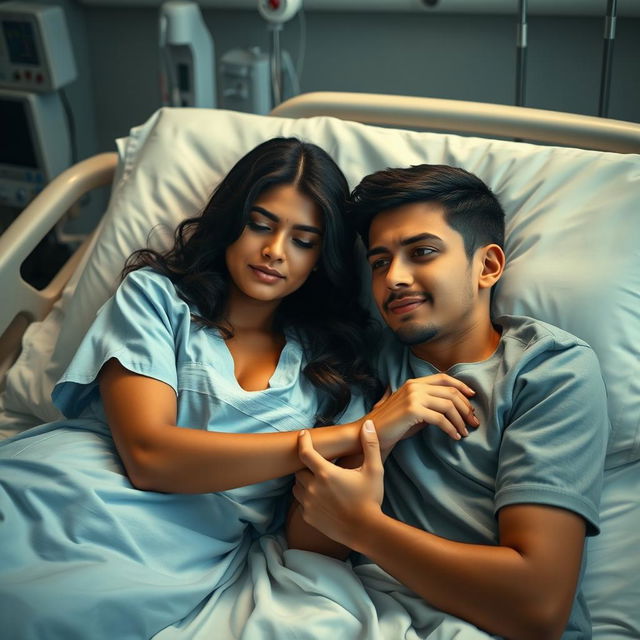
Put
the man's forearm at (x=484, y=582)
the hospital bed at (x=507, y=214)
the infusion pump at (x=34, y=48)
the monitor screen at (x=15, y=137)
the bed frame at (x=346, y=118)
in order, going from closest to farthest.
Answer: the man's forearm at (x=484, y=582), the hospital bed at (x=507, y=214), the bed frame at (x=346, y=118), the infusion pump at (x=34, y=48), the monitor screen at (x=15, y=137)

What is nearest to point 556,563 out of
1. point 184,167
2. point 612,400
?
point 612,400

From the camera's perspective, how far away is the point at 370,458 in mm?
1288

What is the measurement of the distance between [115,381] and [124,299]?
179 millimetres

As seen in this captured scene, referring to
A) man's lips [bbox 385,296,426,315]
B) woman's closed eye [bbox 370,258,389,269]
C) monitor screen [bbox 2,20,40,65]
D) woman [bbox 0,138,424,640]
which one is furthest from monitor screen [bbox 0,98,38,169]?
man's lips [bbox 385,296,426,315]

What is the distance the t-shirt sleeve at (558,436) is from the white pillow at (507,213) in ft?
0.39

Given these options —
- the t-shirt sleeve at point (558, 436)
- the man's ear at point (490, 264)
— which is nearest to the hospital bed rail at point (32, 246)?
the man's ear at point (490, 264)

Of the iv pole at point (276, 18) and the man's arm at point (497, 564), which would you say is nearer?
the man's arm at point (497, 564)

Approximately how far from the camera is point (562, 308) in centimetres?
145

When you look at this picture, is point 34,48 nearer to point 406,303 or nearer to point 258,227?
point 258,227

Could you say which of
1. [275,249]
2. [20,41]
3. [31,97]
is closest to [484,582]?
[275,249]

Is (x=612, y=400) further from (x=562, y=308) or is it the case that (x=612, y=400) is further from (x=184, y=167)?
(x=184, y=167)

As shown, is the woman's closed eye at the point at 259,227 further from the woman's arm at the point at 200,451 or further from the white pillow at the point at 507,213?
the woman's arm at the point at 200,451

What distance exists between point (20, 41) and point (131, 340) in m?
1.89

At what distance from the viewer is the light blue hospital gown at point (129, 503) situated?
3.88ft
